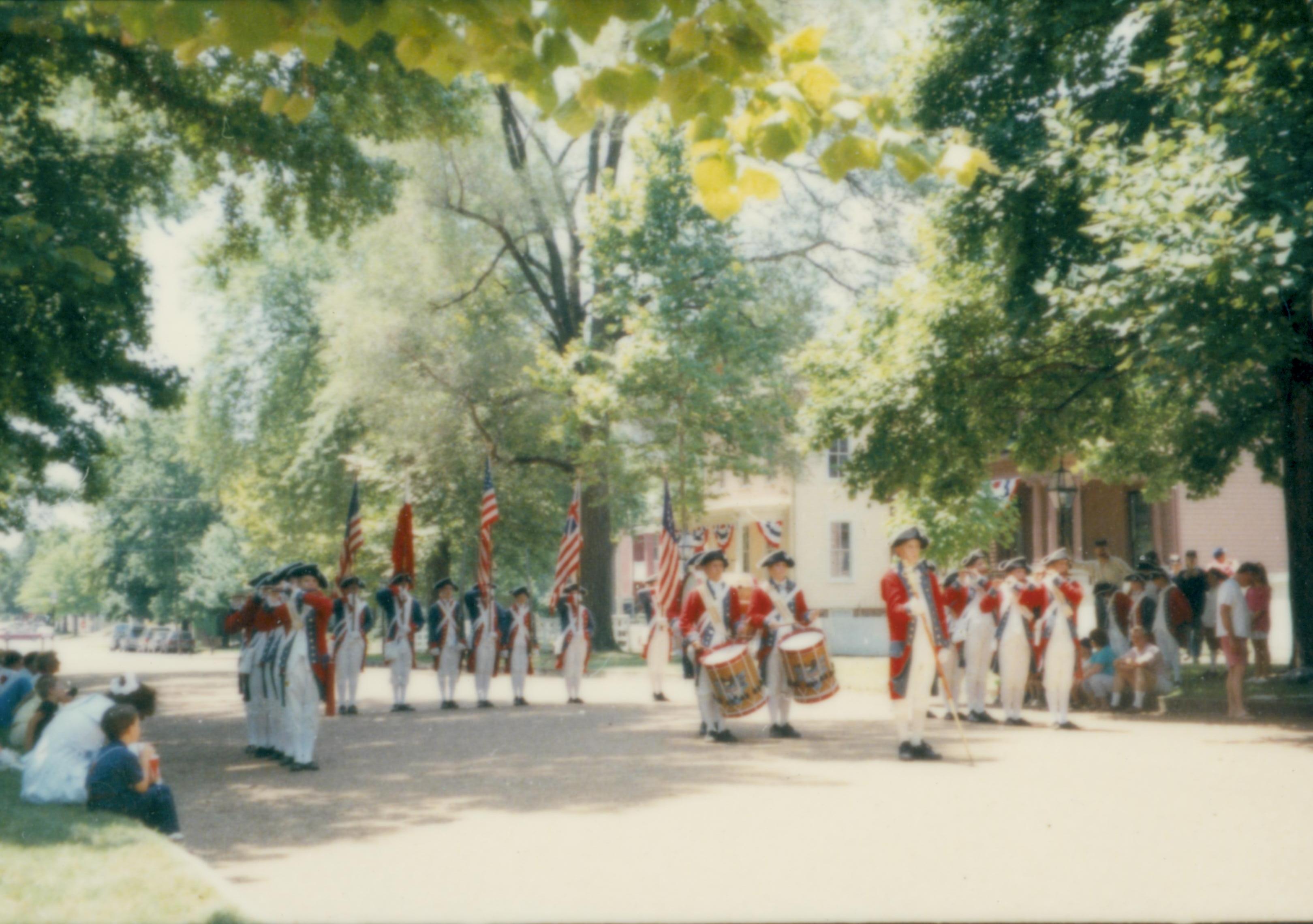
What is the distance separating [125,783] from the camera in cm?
832

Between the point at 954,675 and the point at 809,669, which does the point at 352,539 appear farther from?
the point at 809,669

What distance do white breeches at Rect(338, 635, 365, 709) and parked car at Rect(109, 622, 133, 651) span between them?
60633mm

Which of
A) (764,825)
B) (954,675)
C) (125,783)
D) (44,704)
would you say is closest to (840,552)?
(954,675)

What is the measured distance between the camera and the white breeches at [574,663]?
71.5ft

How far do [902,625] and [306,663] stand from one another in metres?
5.92

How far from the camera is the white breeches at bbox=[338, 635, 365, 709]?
2047 centimetres

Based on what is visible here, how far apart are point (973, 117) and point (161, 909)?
56.6ft

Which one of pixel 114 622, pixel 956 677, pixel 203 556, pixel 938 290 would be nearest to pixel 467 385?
pixel 938 290

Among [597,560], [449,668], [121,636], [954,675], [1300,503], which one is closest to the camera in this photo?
[954,675]

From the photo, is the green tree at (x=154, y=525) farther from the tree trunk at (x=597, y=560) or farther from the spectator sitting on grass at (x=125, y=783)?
the spectator sitting on grass at (x=125, y=783)

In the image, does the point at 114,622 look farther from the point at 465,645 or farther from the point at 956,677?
the point at 956,677

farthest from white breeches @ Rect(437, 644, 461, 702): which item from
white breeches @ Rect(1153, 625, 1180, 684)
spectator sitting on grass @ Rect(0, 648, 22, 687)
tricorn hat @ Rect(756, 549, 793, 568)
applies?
white breeches @ Rect(1153, 625, 1180, 684)

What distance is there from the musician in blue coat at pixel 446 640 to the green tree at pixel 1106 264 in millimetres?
6734

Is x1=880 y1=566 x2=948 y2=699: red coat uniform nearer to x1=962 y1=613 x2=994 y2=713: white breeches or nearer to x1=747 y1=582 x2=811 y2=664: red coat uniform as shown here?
x1=747 y1=582 x2=811 y2=664: red coat uniform
